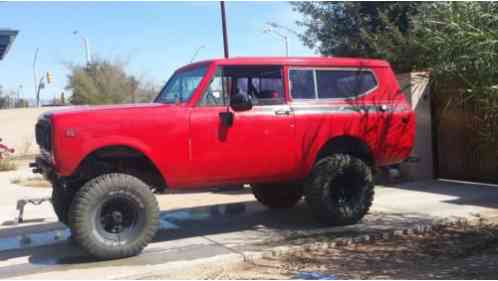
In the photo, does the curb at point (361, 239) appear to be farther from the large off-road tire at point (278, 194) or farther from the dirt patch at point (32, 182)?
the dirt patch at point (32, 182)

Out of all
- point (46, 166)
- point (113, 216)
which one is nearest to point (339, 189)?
point (113, 216)

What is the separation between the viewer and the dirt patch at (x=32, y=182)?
14.4 m

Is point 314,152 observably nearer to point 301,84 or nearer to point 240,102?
point 301,84

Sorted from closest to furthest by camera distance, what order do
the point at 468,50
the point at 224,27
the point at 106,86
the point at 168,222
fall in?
the point at 468,50
the point at 168,222
the point at 224,27
the point at 106,86

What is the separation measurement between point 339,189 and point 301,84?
1477mm

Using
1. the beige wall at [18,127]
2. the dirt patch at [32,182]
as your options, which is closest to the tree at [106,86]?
the beige wall at [18,127]

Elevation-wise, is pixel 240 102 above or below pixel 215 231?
above

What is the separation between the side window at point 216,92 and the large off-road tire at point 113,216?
123 centimetres

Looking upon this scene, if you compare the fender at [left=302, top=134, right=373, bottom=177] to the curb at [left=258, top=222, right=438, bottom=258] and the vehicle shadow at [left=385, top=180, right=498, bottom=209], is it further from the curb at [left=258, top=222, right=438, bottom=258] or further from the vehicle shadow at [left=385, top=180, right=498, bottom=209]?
the vehicle shadow at [left=385, top=180, right=498, bottom=209]

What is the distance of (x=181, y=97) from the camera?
273 inches

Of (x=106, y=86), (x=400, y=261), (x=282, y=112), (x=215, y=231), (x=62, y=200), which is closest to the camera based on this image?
(x=400, y=261)

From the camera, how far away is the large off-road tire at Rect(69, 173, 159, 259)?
5.85 metres

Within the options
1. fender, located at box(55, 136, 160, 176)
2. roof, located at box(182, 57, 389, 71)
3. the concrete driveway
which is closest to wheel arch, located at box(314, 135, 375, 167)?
the concrete driveway

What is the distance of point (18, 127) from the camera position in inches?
1243
